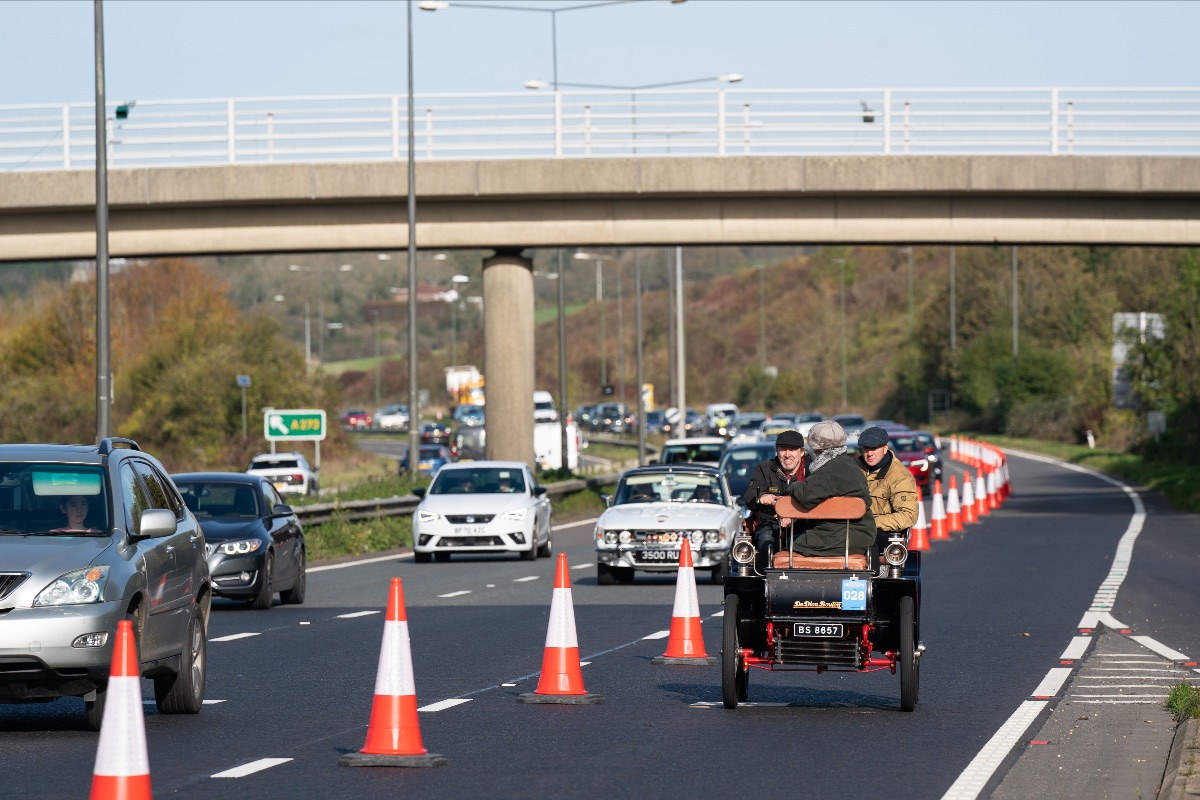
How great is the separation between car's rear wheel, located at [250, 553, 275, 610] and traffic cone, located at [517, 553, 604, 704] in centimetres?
858

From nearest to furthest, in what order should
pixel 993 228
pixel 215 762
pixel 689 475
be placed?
pixel 215 762 → pixel 689 475 → pixel 993 228

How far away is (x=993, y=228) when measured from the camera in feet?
117

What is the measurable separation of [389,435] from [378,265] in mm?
68841

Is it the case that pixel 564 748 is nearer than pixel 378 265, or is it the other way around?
pixel 564 748

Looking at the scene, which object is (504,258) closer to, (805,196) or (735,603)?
(805,196)

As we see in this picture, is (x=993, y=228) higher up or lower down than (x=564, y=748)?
higher up

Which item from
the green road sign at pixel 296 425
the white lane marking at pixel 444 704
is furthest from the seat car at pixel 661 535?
the green road sign at pixel 296 425

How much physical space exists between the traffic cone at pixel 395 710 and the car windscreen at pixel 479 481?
64.8 feet

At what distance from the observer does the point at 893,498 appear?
12180 millimetres

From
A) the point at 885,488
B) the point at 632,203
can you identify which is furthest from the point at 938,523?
the point at 885,488

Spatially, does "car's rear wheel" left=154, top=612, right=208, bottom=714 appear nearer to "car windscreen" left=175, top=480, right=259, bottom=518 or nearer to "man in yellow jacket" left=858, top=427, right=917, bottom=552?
"man in yellow jacket" left=858, top=427, right=917, bottom=552

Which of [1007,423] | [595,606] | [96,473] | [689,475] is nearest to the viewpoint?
[96,473]

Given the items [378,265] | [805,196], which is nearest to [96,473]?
[805,196]

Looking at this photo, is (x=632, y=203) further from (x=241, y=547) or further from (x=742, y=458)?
(x=241, y=547)
